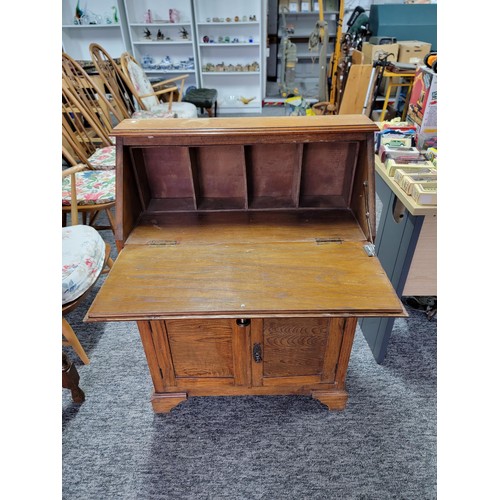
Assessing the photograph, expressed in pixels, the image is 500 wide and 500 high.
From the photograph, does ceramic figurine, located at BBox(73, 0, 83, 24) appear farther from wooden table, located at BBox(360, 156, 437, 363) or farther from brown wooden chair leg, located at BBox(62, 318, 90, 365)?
wooden table, located at BBox(360, 156, 437, 363)

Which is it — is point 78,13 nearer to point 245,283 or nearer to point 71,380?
point 71,380

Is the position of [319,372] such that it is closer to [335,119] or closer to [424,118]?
[335,119]

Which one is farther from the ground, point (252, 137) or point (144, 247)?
point (252, 137)

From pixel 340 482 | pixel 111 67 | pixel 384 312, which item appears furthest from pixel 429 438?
pixel 111 67

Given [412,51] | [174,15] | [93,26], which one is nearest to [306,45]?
[412,51]

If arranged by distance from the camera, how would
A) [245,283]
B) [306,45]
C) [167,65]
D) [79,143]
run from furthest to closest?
[306,45] < [167,65] < [79,143] < [245,283]

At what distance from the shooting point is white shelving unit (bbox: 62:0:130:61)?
414 centimetres

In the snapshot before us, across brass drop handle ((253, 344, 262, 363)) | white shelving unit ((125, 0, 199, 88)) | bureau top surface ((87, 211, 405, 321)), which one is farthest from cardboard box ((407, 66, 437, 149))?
white shelving unit ((125, 0, 199, 88))

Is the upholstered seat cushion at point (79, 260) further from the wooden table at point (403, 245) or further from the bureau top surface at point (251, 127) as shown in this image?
the wooden table at point (403, 245)

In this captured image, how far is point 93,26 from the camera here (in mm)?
4160

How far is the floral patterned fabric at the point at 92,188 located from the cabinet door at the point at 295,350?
1.10m

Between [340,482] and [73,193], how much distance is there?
1.51 meters

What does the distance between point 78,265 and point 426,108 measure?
4.82ft

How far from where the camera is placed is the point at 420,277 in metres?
1.29
